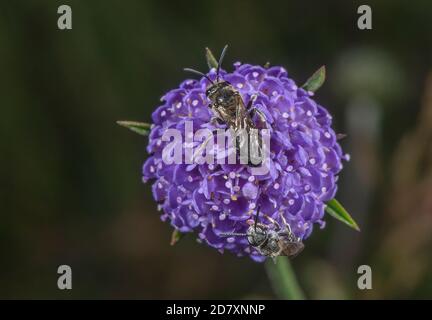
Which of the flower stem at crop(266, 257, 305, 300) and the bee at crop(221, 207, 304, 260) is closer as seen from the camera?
the bee at crop(221, 207, 304, 260)

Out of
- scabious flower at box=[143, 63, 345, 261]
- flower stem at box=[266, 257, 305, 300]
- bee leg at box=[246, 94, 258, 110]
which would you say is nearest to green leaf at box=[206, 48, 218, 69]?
scabious flower at box=[143, 63, 345, 261]

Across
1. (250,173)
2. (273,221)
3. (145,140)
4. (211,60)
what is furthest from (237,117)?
(145,140)

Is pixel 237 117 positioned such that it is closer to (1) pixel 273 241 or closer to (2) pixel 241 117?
(2) pixel 241 117

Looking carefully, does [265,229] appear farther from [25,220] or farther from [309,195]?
[25,220]

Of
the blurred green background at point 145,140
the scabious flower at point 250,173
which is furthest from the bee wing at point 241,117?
the blurred green background at point 145,140

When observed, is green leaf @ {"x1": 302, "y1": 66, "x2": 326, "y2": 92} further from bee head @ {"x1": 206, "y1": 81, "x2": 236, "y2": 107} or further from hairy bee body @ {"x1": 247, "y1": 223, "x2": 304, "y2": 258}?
hairy bee body @ {"x1": 247, "y1": 223, "x2": 304, "y2": 258}
